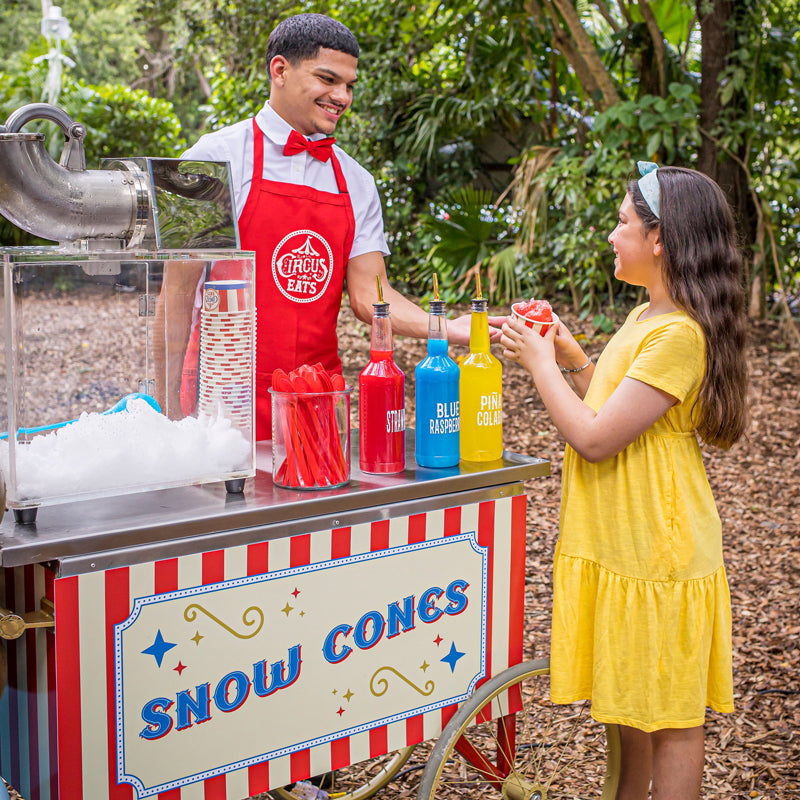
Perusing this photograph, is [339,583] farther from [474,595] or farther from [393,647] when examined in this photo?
[474,595]

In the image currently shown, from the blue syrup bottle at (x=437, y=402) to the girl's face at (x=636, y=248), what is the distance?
0.40 meters

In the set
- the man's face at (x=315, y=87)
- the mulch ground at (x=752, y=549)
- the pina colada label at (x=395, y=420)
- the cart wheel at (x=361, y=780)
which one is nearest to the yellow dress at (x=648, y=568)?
the pina colada label at (x=395, y=420)

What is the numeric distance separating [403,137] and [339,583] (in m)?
7.35

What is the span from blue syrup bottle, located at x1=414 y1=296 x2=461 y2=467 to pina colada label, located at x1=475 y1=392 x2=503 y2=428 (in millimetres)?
58

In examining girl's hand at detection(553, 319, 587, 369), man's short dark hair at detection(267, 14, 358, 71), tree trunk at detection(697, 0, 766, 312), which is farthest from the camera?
tree trunk at detection(697, 0, 766, 312)

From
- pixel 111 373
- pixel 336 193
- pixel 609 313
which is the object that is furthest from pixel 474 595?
pixel 609 313

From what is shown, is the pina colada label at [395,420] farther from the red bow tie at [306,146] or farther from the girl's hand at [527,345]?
the red bow tie at [306,146]

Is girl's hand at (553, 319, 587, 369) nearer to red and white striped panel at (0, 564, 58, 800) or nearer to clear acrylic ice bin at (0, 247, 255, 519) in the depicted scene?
clear acrylic ice bin at (0, 247, 255, 519)

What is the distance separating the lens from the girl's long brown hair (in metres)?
1.89

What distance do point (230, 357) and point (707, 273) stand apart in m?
0.97

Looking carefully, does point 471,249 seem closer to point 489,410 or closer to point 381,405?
point 489,410

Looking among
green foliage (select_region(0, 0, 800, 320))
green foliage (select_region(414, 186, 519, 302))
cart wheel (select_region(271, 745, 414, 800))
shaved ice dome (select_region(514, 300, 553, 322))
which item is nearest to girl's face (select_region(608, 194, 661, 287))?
shaved ice dome (select_region(514, 300, 553, 322))

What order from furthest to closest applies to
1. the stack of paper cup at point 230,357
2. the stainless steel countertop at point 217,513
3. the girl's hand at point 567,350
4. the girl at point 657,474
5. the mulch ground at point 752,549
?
the mulch ground at point 752,549, the girl's hand at point 567,350, the girl at point 657,474, the stack of paper cup at point 230,357, the stainless steel countertop at point 217,513

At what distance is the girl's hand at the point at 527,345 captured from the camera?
198cm
